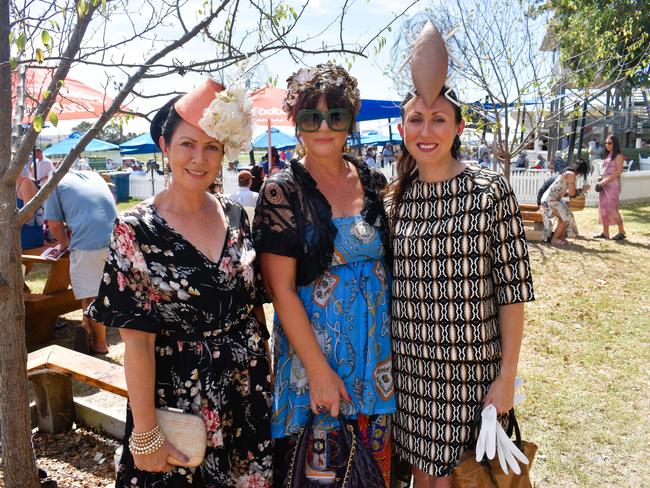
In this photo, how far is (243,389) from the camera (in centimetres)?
196

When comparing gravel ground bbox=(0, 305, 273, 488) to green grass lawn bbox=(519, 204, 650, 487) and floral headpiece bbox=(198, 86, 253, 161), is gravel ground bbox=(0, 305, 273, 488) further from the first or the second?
green grass lawn bbox=(519, 204, 650, 487)

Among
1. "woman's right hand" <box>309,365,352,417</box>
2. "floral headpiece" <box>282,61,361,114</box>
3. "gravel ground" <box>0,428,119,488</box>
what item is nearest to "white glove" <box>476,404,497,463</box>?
"woman's right hand" <box>309,365,352,417</box>

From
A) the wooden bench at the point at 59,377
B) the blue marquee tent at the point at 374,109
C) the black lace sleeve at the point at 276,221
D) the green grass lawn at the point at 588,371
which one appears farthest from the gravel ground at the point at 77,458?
the blue marquee tent at the point at 374,109

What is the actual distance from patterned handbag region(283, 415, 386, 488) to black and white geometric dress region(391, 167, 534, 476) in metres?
0.23

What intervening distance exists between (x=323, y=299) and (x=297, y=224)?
279mm

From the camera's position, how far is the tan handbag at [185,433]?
179 cm

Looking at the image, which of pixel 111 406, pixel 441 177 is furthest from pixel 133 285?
pixel 111 406

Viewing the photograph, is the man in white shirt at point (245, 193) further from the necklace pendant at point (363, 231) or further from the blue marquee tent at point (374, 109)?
the necklace pendant at point (363, 231)

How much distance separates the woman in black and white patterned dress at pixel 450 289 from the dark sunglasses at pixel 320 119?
259mm

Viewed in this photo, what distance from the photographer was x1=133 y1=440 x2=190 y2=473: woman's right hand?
1787mm

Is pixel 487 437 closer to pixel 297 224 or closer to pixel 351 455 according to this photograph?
pixel 351 455

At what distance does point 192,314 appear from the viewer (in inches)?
70.6

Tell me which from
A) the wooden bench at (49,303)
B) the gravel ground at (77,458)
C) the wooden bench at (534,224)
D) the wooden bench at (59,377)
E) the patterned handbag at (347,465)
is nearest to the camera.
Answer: the patterned handbag at (347,465)

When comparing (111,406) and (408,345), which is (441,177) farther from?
(111,406)
